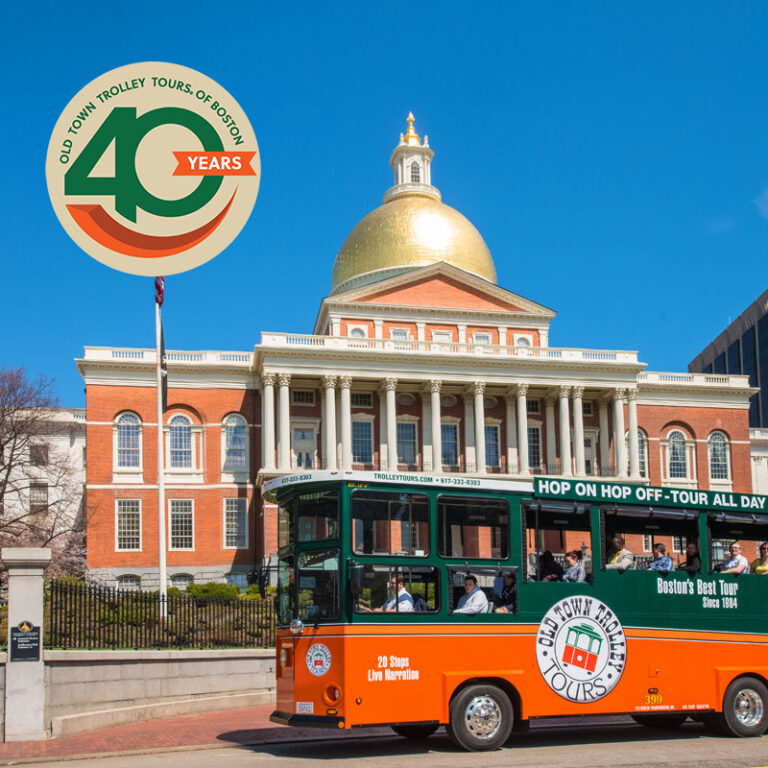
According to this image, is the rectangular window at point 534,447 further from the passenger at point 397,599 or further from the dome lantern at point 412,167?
the passenger at point 397,599

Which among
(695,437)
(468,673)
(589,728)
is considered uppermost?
(695,437)

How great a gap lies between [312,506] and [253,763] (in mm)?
3473

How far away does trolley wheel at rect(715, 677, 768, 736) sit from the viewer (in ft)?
54.9

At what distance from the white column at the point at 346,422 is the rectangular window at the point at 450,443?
5873mm

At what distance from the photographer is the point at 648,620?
53.8ft

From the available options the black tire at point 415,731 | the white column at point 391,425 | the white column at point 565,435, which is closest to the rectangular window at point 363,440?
the white column at point 391,425

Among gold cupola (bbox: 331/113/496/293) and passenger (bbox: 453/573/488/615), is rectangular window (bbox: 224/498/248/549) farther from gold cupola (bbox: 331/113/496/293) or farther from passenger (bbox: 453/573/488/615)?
passenger (bbox: 453/573/488/615)

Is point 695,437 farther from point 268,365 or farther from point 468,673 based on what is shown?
point 468,673

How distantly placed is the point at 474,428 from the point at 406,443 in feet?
12.8

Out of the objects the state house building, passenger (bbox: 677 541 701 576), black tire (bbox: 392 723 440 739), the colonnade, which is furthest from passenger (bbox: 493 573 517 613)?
the colonnade

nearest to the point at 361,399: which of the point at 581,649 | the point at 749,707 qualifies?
the point at 749,707

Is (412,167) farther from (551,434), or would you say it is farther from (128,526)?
(128,526)

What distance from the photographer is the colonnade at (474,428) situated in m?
56.1

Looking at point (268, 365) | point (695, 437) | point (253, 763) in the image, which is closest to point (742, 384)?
point (695, 437)
